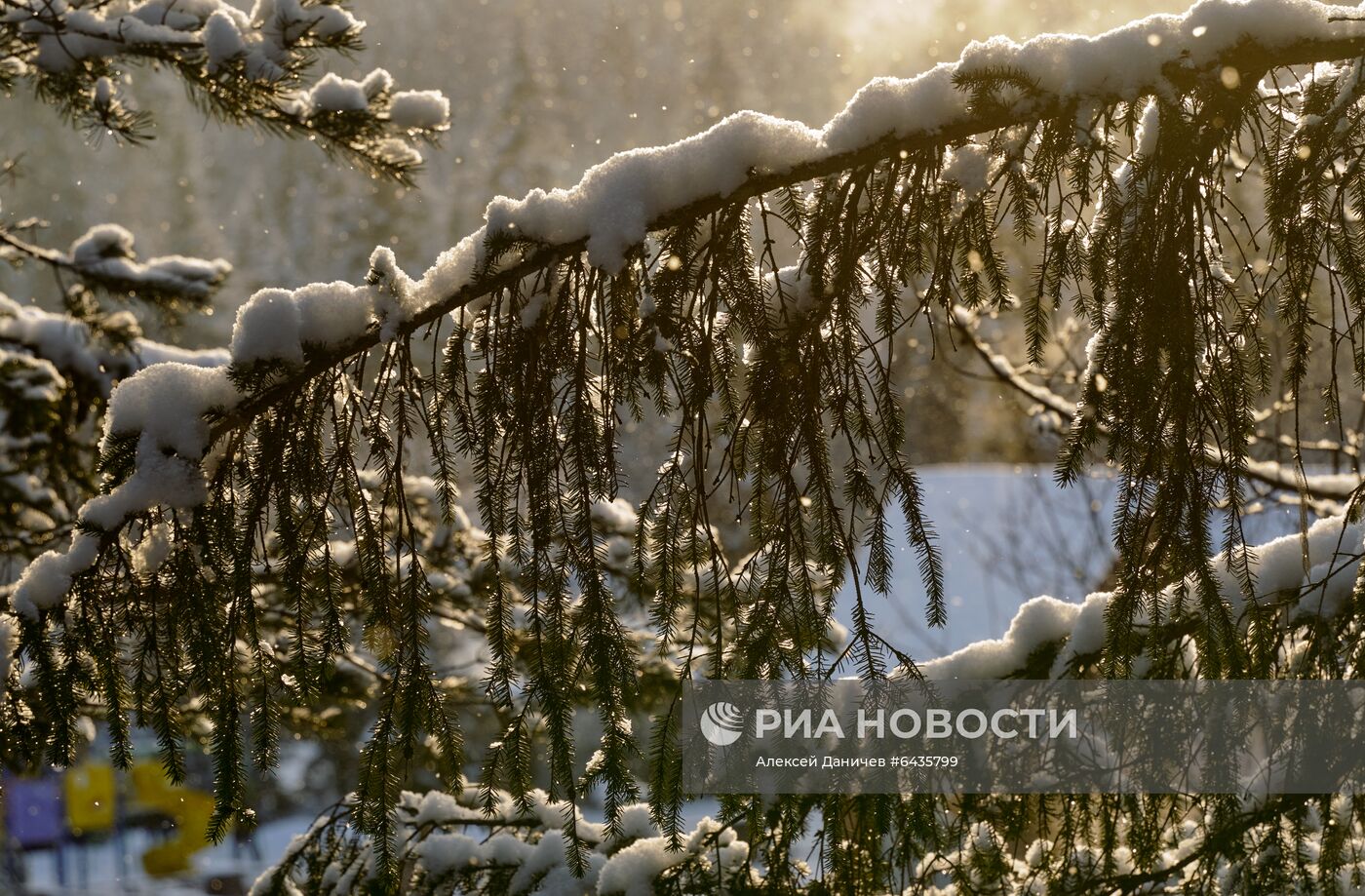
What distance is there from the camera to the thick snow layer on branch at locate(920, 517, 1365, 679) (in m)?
2.25

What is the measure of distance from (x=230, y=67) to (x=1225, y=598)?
3279mm

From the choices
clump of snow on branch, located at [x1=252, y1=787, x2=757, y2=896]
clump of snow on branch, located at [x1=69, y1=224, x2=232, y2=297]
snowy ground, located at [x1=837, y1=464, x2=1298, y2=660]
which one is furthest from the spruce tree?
snowy ground, located at [x1=837, y1=464, x2=1298, y2=660]

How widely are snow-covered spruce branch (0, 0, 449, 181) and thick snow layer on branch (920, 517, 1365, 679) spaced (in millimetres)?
2557

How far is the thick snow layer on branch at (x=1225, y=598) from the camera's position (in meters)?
2.25

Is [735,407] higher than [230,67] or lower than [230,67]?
lower

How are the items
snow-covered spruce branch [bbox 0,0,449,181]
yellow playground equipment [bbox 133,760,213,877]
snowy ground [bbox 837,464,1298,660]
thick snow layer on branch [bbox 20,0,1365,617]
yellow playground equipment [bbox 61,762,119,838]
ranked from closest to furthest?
thick snow layer on branch [bbox 20,0,1365,617] → snow-covered spruce branch [bbox 0,0,449,181] → snowy ground [bbox 837,464,1298,660] → yellow playground equipment [bbox 133,760,213,877] → yellow playground equipment [bbox 61,762,119,838]

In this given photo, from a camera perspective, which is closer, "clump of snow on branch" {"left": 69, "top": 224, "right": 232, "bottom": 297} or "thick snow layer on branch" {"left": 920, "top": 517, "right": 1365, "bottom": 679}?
"thick snow layer on branch" {"left": 920, "top": 517, "right": 1365, "bottom": 679}

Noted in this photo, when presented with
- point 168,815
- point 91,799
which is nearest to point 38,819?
point 91,799

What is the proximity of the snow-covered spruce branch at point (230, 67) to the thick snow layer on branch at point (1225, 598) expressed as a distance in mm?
2557

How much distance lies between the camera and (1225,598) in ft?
7.28

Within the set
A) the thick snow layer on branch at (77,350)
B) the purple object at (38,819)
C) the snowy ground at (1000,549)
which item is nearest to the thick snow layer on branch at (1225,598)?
the thick snow layer on branch at (77,350)

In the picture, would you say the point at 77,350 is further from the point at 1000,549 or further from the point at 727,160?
the point at 1000,549

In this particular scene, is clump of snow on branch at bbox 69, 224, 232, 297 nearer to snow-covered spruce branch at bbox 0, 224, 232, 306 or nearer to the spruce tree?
snow-covered spruce branch at bbox 0, 224, 232, 306

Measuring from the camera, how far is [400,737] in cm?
193
